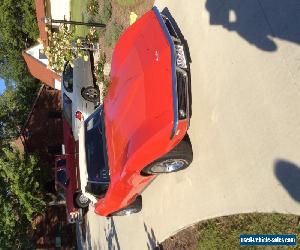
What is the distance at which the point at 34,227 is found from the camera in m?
16.3

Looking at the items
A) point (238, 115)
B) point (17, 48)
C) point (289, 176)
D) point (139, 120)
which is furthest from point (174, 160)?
point (17, 48)

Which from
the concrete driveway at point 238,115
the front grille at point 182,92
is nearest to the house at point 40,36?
the concrete driveway at point 238,115

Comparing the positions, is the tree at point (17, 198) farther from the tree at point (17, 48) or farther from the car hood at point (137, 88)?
the tree at point (17, 48)

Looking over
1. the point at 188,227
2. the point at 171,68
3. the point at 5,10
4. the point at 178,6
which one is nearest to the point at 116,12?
the point at 178,6

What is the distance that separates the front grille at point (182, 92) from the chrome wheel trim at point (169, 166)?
1.08 metres

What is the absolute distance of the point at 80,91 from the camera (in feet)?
47.0

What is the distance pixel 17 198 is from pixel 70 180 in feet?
6.27

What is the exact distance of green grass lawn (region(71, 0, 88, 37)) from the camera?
17.4 metres

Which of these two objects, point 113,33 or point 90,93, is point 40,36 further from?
point 113,33

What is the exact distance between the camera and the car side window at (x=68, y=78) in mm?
14820

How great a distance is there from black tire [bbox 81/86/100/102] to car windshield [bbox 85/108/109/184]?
401cm

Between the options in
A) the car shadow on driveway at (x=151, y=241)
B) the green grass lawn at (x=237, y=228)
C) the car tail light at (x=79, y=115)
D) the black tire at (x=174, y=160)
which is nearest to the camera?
the green grass lawn at (x=237, y=228)

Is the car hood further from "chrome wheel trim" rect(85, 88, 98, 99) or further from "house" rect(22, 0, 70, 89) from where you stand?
"house" rect(22, 0, 70, 89)

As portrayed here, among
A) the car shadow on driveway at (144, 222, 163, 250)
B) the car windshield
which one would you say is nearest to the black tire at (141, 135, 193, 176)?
the car windshield
